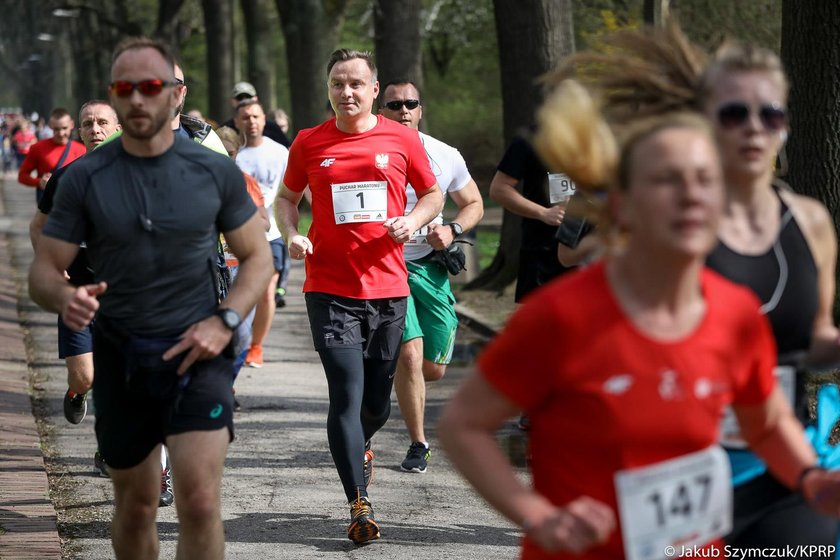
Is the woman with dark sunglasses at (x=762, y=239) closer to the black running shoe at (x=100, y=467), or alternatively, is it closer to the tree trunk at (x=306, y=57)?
the black running shoe at (x=100, y=467)

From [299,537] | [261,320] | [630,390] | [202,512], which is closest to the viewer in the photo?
[630,390]

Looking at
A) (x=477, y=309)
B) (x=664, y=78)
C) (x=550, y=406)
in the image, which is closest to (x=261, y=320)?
(x=477, y=309)

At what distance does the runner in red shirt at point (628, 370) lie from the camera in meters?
2.87

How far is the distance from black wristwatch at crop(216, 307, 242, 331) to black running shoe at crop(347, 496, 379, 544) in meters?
1.84

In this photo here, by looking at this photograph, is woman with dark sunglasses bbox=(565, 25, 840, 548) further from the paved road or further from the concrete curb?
the concrete curb

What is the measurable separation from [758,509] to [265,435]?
5782 millimetres

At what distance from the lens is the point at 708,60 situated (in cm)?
396

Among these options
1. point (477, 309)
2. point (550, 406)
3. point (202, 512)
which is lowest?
point (477, 309)

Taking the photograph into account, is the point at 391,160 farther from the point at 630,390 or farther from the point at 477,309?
the point at 477,309

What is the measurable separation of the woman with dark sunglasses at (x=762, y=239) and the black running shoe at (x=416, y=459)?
4298mm

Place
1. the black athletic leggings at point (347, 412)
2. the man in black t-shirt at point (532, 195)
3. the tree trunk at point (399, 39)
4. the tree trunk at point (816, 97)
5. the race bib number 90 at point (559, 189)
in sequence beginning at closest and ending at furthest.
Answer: the black athletic leggings at point (347, 412) → the race bib number 90 at point (559, 189) → the man in black t-shirt at point (532, 195) → the tree trunk at point (816, 97) → the tree trunk at point (399, 39)

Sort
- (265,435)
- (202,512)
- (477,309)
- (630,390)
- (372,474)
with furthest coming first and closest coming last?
1. (477,309)
2. (265,435)
3. (372,474)
4. (202,512)
5. (630,390)

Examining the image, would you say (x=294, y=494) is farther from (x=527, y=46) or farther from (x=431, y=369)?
(x=527, y=46)

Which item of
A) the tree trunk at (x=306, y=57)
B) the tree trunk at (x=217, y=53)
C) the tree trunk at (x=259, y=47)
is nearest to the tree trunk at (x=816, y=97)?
the tree trunk at (x=306, y=57)
